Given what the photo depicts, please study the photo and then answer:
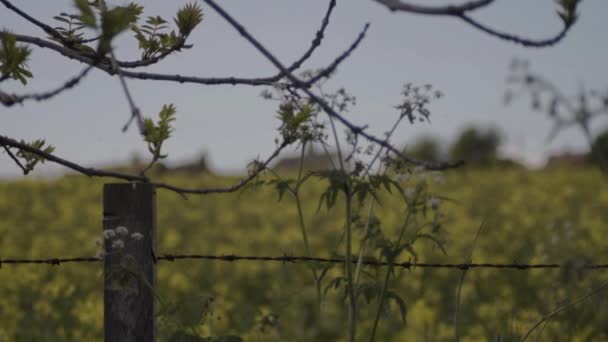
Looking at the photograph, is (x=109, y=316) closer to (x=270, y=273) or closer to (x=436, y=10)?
(x=436, y=10)

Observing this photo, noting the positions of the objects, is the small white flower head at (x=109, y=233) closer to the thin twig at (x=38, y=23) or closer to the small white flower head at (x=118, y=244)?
the small white flower head at (x=118, y=244)

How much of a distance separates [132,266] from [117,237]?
0.10 meters

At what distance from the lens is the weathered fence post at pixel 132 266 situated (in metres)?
2.32

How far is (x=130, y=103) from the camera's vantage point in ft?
4.43

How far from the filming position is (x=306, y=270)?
7.12m

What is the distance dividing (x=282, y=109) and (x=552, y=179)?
13560 millimetres

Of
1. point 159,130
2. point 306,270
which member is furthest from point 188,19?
point 306,270

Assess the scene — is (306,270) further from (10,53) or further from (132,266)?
(10,53)

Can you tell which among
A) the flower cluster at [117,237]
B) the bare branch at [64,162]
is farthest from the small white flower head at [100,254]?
the bare branch at [64,162]

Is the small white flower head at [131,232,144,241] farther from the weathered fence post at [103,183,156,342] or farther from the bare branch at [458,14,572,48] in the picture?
the bare branch at [458,14,572,48]

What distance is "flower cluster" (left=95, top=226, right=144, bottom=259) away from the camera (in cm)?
223

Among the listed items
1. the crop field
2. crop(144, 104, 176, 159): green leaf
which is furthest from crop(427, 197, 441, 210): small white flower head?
crop(144, 104, 176, 159): green leaf

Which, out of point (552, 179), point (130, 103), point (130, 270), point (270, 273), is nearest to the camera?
point (130, 103)

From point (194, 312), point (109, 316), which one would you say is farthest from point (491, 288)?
point (109, 316)
